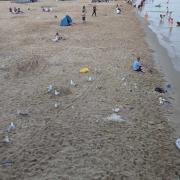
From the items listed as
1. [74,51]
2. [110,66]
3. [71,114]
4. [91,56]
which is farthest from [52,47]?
[71,114]

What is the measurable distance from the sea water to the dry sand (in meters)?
1.95

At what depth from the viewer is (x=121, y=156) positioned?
36.2 feet

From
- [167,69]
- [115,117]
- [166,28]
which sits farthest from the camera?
[166,28]

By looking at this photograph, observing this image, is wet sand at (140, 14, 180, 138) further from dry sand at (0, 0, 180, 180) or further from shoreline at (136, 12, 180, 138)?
dry sand at (0, 0, 180, 180)

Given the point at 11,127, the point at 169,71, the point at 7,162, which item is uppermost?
the point at 11,127

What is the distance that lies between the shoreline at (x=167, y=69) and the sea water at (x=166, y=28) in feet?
1.29

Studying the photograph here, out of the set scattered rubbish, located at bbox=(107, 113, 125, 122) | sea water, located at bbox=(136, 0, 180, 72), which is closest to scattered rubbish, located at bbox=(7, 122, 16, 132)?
scattered rubbish, located at bbox=(107, 113, 125, 122)

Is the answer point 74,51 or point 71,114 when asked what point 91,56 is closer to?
point 74,51

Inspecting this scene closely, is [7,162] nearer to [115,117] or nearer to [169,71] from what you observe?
[115,117]

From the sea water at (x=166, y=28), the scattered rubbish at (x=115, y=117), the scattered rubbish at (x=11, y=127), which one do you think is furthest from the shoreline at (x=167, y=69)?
the scattered rubbish at (x=11, y=127)

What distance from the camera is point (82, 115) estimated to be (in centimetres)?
1379

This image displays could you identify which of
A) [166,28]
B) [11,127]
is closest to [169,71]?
[11,127]

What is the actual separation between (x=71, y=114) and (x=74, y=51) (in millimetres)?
9491

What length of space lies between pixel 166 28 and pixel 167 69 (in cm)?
1442
